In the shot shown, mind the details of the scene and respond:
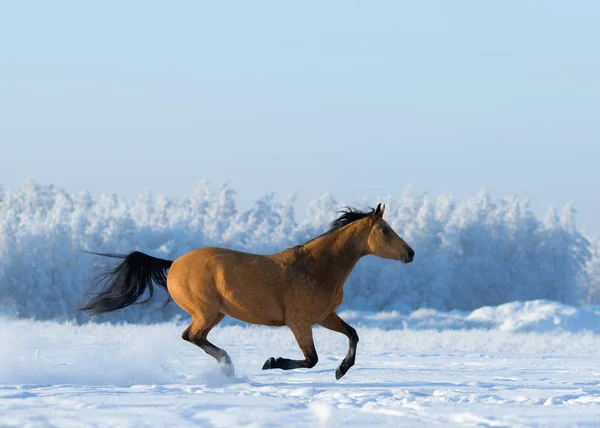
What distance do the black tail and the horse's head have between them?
98.3 inches

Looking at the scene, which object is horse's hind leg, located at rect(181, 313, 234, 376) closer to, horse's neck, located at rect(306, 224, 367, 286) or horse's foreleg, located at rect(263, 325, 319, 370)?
horse's foreleg, located at rect(263, 325, 319, 370)

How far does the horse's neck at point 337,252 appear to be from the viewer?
30.3 ft

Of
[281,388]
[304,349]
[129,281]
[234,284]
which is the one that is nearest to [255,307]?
[234,284]

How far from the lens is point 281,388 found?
329 inches

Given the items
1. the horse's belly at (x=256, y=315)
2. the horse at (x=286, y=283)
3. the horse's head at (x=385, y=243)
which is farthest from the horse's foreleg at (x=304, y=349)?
the horse's head at (x=385, y=243)

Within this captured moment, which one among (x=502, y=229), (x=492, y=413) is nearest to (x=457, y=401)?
(x=492, y=413)

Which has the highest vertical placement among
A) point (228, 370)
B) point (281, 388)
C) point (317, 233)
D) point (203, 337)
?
point (317, 233)

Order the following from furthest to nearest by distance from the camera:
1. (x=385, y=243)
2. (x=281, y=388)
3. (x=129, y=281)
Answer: (x=129, y=281)
(x=385, y=243)
(x=281, y=388)

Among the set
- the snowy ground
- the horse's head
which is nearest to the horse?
the horse's head

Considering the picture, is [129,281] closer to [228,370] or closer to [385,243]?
[228,370]

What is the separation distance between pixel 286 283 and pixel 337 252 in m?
0.65

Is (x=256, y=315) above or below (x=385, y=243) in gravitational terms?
below

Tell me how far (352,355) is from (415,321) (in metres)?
33.2

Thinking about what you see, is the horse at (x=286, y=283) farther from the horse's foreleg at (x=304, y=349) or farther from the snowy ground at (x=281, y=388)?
the snowy ground at (x=281, y=388)
